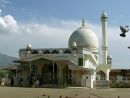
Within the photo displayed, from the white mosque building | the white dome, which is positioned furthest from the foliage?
the white dome

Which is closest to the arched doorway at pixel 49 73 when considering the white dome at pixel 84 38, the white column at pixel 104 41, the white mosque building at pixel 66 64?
the white mosque building at pixel 66 64

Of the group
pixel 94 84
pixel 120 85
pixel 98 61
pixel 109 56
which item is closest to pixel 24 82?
pixel 94 84

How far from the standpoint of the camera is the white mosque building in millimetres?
43781

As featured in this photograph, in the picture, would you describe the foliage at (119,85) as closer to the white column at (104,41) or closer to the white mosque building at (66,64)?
the white mosque building at (66,64)

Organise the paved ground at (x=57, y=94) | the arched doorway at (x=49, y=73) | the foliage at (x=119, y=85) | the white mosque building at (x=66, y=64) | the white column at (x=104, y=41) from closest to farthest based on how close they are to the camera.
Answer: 1. the paved ground at (x=57, y=94)
2. the white mosque building at (x=66, y=64)
3. the arched doorway at (x=49, y=73)
4. the foliage at (x=119, y=85)
5. the white column at (x=104, y=41)

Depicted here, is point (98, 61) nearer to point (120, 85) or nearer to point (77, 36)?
point (77, 36)

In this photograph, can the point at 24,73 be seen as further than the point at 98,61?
No

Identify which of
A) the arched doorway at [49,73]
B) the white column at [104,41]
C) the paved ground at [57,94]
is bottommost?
the paved ground at [57,94]

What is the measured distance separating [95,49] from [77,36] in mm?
3913

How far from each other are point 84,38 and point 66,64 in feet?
37.3

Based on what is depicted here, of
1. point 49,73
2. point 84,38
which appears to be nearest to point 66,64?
point 49,73

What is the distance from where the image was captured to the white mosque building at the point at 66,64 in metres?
43.8

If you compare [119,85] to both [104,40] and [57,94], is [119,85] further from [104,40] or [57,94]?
[57,94]

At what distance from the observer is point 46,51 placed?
51.4 m
